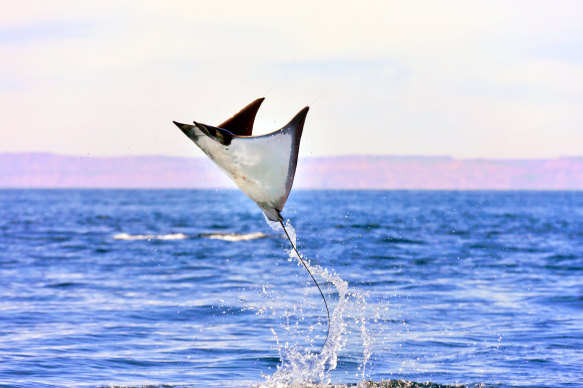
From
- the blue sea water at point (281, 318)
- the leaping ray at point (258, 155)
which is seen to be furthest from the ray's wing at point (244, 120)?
the blue sea water at point (281, 318)

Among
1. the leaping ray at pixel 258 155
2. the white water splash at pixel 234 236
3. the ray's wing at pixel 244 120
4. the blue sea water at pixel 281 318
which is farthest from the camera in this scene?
the white water splash at pixel 234 236

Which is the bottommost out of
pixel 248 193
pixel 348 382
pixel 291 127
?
pixel 348 382

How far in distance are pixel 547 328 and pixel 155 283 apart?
9.62 meters

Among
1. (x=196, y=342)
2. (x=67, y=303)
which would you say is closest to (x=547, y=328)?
(x=196, y=342)

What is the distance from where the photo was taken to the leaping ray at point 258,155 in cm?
683

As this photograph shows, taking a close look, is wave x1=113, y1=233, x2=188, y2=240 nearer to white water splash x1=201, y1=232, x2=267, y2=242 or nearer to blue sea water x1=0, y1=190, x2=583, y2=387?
white water splash x1=201, y1=232, x2=267, y2=242

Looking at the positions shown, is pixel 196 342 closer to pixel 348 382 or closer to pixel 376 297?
pixel 348 382

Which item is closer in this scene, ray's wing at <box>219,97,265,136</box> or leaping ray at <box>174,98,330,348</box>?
leaping ray at <box>174,98,330,348</box>

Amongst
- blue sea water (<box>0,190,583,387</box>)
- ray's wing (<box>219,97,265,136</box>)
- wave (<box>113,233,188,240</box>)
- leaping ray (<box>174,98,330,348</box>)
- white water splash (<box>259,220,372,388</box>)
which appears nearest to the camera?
leaping ray (<box>174,98,330,348</box>)

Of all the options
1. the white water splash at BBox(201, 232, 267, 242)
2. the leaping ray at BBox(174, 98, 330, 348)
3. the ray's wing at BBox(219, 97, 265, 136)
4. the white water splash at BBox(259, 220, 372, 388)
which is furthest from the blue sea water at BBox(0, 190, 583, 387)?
the white water splash at BBox(201, 232, 267, 242)

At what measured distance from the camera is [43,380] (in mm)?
8812

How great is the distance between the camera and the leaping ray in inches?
269

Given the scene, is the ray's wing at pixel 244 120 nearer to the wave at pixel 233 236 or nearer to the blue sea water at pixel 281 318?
the blue sea water at pixel 281 318

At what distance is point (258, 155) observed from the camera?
6949 millimetres
